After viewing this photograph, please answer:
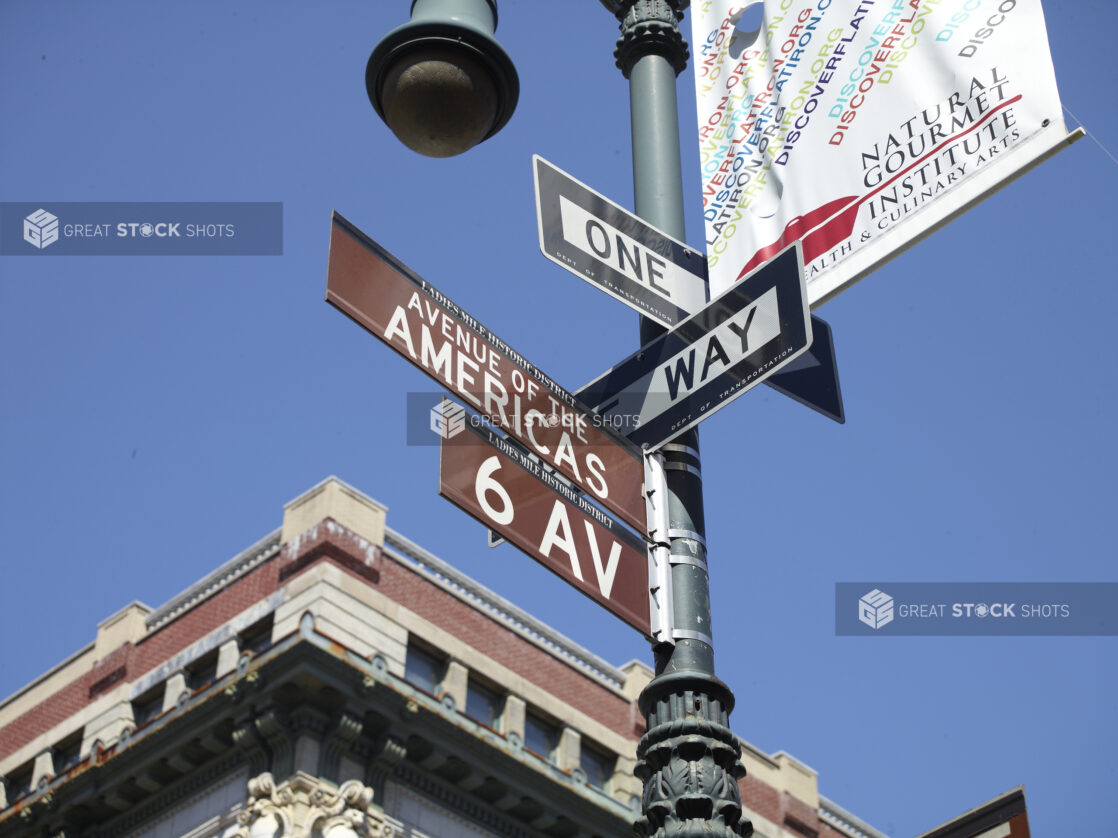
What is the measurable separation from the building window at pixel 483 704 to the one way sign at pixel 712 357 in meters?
20.8

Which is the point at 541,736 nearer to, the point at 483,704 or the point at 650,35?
the point at 483,704

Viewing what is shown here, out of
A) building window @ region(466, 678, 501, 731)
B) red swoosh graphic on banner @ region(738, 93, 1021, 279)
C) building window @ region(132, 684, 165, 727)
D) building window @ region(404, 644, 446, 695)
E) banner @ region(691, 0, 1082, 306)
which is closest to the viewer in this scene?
banner @ region(691, 0, 1082, 306)

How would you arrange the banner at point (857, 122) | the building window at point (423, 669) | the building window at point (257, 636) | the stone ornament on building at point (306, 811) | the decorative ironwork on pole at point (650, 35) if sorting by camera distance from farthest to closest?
the building window at point (423, 669) → the building window at point (257, 636) → the stone ornament on building at point (306, 811) → the decorative ironwork on pole at point (650, 35) → the banner at point (857, 122)

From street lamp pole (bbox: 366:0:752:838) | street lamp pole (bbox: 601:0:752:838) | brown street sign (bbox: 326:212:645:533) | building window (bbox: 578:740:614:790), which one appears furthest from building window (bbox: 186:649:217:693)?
brown street sign (bbox: 326:212:645:533)

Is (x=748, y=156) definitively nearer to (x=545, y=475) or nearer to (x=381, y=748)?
(x=545, y=475)

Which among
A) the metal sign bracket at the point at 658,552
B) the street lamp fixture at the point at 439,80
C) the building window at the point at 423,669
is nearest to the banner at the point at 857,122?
the metal sign bracket at the point at 658,552

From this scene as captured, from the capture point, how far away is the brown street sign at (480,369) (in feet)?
18.5

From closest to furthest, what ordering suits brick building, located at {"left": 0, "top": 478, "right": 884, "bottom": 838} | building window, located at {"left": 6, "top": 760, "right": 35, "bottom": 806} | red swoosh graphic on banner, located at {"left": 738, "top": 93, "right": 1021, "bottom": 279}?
red swoosh graphic on banner, located at {"left": 738, "top": 93, "right": 1021, "bottom": 279}, brick building, located at {"left": 0, "top": 478, "right": 884, "bottom": 838}, building window, located at {"left": 6, "top": 760, "right": 35, "bottom": 806}

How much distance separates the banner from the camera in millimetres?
6383

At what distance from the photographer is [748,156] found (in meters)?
7.36

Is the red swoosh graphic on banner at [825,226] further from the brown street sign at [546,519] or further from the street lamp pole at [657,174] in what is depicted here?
the brown street sign at [546,519]

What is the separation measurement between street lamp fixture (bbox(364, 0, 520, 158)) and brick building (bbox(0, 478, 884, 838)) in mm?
18128

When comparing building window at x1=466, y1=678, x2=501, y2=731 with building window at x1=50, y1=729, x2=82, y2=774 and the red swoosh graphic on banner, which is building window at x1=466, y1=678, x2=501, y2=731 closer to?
building window at x1=50, y1=729, x2=82, y2=774

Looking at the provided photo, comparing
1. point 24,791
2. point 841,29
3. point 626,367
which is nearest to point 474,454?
point 626,367
